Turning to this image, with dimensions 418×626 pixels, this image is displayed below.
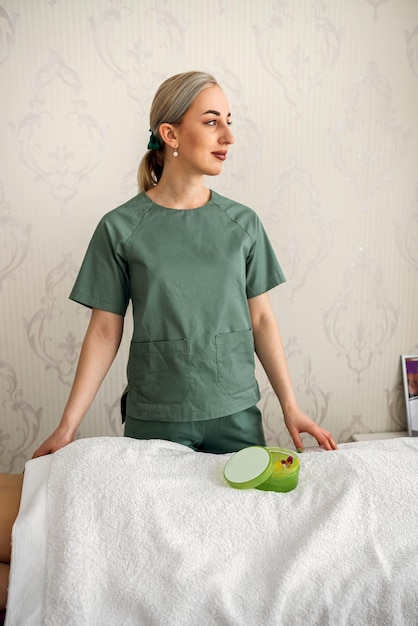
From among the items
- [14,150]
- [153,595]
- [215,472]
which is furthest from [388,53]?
[153,595]

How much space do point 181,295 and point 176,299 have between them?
0.05ft

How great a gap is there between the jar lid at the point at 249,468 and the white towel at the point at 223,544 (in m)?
0.02

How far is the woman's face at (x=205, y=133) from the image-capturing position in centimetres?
127

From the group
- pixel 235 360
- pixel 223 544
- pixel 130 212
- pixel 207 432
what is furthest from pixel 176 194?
pixel 223 544

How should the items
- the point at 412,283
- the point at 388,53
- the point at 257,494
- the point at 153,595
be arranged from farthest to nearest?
1. the point at 412,283
2. the point at 388,53
3. the point at 257,494
4. the point at 153,595

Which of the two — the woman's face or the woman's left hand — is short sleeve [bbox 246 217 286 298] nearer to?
the woman's face

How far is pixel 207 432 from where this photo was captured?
1.32 meters

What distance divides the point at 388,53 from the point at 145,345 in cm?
135

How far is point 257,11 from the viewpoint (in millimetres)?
1771

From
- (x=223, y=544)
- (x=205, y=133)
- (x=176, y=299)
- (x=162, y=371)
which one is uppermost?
(x=205, y=133)

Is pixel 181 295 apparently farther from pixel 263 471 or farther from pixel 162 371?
pixel 263 471

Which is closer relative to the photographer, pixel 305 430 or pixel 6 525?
pixel 6 525

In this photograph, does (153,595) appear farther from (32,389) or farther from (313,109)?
(313,109)

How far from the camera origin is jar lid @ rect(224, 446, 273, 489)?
1.01 m
